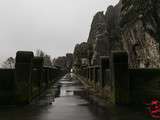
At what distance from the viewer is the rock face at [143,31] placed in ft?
169

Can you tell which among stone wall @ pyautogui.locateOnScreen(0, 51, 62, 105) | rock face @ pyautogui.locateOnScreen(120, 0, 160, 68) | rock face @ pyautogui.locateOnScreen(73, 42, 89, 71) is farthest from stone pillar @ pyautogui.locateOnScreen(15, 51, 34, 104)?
rock face @ pyautogui.locateOnScreen(73, 42, 89, 71)

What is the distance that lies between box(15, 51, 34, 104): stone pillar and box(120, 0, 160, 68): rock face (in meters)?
41.7

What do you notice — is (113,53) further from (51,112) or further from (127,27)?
(127,27)

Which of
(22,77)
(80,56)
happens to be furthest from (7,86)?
(80,56)

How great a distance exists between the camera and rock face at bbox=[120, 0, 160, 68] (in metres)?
51.6

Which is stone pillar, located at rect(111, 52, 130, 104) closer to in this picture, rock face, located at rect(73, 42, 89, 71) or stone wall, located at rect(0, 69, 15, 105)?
stone wall, located at rect(0, 69, 15, 105)

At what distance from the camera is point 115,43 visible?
288ft

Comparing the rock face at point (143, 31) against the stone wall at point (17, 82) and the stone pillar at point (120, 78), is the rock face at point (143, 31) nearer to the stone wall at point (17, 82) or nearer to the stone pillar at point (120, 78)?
the stone pillar at point (120, 78)

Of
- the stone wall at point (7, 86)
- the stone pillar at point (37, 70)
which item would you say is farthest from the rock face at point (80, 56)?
the stone wall at point (7, 86)

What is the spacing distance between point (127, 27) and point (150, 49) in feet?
46.0

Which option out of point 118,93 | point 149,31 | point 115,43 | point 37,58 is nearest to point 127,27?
point 149,31

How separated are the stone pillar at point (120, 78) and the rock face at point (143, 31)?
133 feet

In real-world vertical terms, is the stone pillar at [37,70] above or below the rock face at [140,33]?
below

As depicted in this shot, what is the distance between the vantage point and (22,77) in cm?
1045
